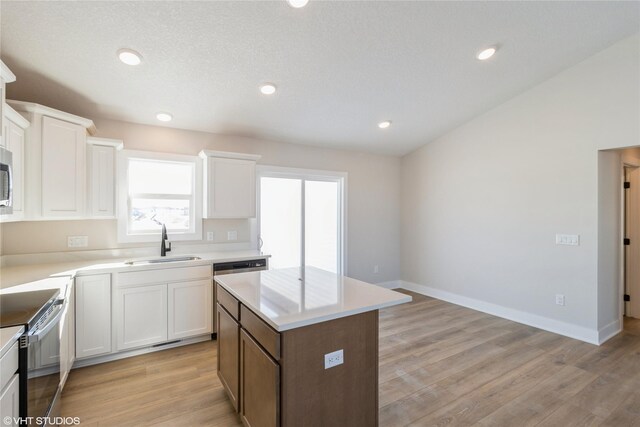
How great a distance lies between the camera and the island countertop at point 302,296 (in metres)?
1.47

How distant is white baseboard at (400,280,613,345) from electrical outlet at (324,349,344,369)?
333 cm

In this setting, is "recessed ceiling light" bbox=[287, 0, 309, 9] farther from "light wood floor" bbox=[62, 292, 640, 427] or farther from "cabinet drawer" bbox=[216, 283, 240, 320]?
"light wood floor" bbox=[62, 292, 640, 427]

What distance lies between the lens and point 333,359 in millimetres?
1538

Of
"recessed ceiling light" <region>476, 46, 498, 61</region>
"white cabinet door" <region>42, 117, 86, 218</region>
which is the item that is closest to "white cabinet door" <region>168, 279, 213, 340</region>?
"white cabinet door" <region>42, 117, 86, 218</region>

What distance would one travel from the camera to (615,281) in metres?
3.47

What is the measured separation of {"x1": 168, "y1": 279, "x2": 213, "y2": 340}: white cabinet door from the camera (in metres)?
3.02

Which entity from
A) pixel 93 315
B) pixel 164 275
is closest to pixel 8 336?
pixel 93 315

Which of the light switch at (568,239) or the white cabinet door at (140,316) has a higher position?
the light switch at (568,239)

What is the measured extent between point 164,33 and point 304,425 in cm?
277

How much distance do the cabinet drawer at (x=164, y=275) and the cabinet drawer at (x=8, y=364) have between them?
5.18 ft

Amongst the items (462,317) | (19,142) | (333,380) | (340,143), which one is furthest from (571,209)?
(19,142)

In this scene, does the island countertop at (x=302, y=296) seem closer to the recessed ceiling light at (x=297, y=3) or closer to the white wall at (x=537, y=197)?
the recessed ceiling light at (x=297, y=3)

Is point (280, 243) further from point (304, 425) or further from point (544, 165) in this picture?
point (544, 165)

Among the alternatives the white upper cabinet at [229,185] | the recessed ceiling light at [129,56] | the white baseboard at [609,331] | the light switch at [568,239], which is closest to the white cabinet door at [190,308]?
the white upper cabinet at [229,185]
